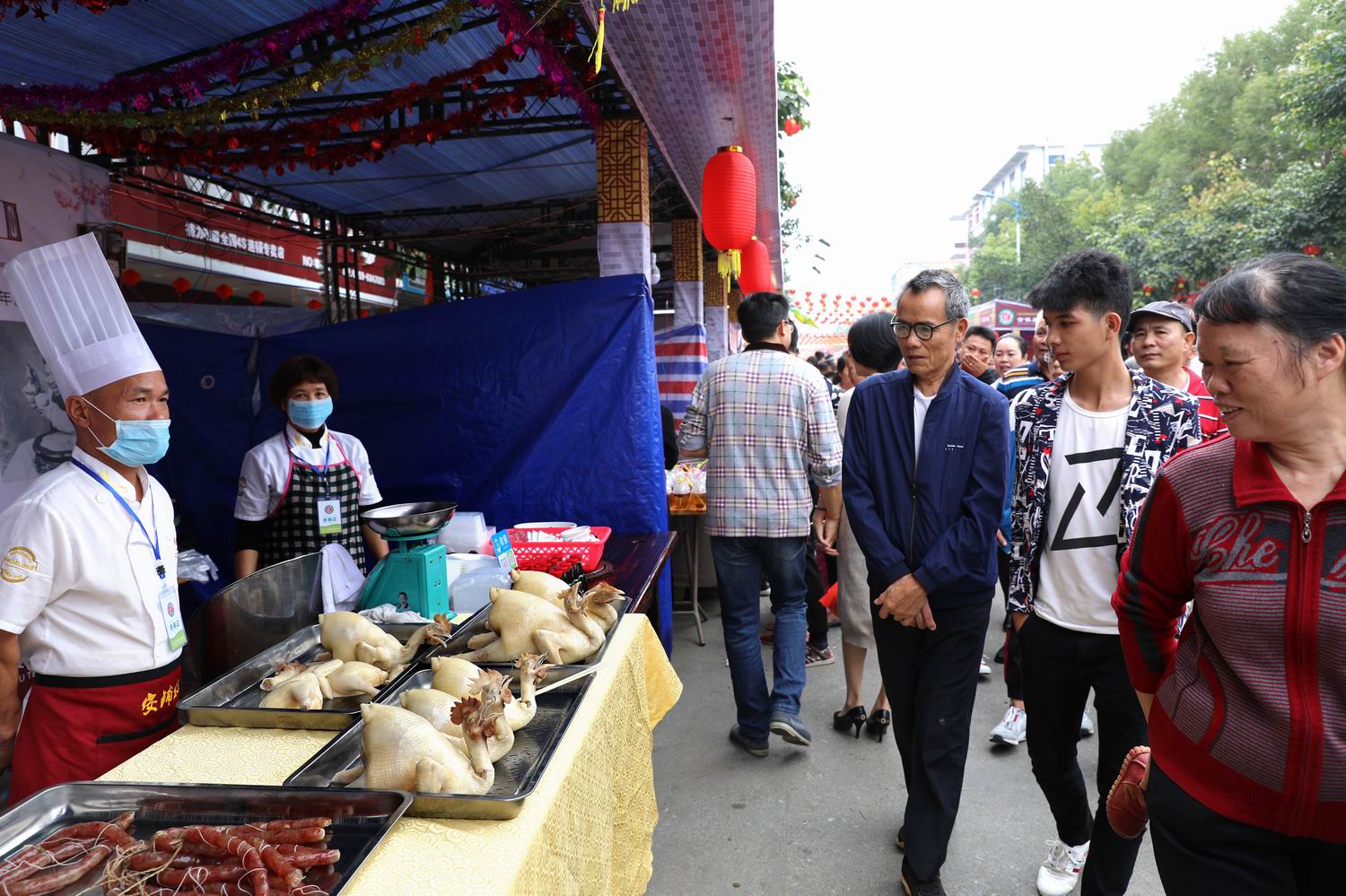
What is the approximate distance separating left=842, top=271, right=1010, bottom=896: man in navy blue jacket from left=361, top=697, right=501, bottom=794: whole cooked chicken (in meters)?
1.53

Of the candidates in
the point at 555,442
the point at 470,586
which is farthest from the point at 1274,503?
the point at 555,442

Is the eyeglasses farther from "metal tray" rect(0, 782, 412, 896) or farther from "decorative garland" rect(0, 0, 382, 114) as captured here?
"decorative garland" rect(0, 0, 382, 114)

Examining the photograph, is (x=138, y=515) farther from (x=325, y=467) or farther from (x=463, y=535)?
(x=325, y=467)

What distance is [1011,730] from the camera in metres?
3.72

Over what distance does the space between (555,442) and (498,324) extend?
76cm

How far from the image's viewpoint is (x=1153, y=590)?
1.63 m

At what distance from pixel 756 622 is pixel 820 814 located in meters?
0.92

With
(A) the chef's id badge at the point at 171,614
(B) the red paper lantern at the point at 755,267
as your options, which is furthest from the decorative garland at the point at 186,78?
(B) the red paper lantern at the point at 755,267

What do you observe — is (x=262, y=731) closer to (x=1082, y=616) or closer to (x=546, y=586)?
(x=546, y=586)

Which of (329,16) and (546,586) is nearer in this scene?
(546,586)

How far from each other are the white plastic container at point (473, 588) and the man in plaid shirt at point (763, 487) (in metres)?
1.18

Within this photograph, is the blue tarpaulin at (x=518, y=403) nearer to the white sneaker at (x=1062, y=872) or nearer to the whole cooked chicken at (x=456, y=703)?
the white sneaker at (x=1062, y=872)

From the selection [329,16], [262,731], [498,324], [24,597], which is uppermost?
[329,16]

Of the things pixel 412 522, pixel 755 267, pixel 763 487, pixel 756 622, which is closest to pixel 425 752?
pixel 412 522
